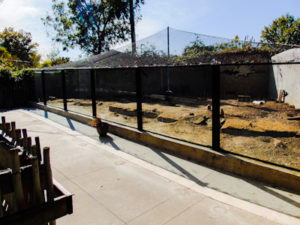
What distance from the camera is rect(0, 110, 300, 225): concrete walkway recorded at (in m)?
2.97

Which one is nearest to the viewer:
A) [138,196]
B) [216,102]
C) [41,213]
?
[41,213]

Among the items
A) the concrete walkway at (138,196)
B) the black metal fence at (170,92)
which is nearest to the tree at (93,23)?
the black metal fence at (170,92)

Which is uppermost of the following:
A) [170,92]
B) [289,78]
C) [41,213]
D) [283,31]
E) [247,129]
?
[283,31]

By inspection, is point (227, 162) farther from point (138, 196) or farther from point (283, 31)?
point (283, 31)

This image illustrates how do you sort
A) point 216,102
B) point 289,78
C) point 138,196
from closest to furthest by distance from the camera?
point 138,196, point 216,102, point 289,78

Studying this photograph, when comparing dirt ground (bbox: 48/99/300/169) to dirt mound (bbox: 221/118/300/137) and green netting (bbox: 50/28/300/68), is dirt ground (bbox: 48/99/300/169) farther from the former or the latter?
green netting (bbox: 50/28/300/68)

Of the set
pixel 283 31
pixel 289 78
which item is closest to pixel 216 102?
pixel 289 78

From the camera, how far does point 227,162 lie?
13.9ft

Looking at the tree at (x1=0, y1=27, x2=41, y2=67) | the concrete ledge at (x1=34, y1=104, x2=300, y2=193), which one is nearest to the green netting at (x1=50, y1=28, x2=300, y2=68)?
the concrete ledge at (x1=34, y1=104, x2=300, y2=193)

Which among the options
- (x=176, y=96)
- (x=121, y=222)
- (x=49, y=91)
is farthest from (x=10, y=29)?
(x=121, y=222)

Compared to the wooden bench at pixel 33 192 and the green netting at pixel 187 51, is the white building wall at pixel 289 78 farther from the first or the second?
the wooden bench at pixel 33 192

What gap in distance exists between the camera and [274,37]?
29562mm

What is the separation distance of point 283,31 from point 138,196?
31119mm

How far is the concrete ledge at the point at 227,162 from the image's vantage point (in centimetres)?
357
